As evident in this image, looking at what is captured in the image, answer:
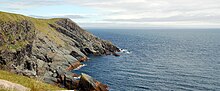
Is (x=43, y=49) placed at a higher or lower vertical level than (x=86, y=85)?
higher

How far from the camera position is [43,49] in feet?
325

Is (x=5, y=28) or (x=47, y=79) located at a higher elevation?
(x=5, y=28)

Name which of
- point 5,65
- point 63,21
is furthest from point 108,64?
point 63,21

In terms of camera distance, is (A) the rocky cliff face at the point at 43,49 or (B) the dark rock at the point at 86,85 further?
Answer: (A) the rocky cliff face at the point at 43,49

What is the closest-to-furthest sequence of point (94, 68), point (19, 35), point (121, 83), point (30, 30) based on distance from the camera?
point (121, 83)
point (19, 35)
point (30, 30)
point (94, 68)

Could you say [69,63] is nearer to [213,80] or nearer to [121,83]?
[121,83]

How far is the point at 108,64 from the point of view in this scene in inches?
4038

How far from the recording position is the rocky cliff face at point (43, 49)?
67562 millimetres

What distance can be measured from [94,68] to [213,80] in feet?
132

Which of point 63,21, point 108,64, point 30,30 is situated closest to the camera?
point 30,30

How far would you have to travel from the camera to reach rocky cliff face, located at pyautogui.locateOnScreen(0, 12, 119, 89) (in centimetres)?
6756

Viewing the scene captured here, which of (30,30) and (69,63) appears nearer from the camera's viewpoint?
(30,30)

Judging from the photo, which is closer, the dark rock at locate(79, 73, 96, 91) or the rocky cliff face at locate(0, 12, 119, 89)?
the dark rock at locate(79, 73, 96, 91)

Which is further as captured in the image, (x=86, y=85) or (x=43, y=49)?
(x=43, y=49)
